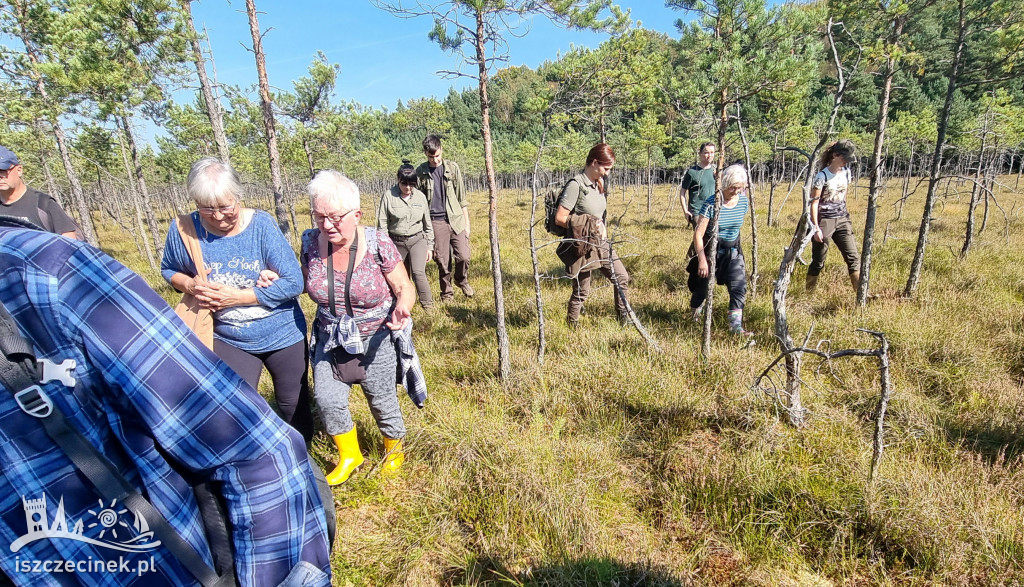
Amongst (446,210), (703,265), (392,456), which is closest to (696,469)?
(392,456)

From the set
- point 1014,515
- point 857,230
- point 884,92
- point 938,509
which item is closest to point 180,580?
point 938,509

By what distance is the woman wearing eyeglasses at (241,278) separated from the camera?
2.02 meters

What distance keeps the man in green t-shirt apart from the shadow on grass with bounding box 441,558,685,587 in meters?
4.59

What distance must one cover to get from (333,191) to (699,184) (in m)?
5.17

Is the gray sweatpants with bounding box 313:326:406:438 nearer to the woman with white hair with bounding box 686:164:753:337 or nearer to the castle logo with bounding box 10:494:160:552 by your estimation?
the castle logo with bounding box 10:494:160:552

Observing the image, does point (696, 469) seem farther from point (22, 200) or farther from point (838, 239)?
point (22, 200)

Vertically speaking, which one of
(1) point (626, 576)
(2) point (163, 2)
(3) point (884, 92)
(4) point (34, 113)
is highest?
(2) point (163, 2)

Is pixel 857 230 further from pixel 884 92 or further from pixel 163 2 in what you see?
pixel 163 2

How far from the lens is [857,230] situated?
9.29 metres

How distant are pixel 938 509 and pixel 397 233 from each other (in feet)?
15.6

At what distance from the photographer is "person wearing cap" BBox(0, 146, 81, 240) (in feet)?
9.70

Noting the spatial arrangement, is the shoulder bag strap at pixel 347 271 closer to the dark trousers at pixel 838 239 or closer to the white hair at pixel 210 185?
the white hair at pixel 210 185

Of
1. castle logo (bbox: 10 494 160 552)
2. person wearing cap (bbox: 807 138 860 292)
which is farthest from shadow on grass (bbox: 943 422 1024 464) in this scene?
castle logo (bbox: 10 494 160 552)

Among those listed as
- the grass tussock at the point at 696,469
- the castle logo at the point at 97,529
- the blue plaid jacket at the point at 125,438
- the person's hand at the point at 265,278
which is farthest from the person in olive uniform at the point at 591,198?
the castle logo at the point at 97,529
